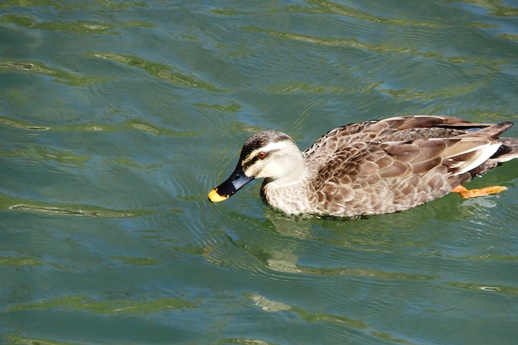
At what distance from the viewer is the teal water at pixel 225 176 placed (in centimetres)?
727

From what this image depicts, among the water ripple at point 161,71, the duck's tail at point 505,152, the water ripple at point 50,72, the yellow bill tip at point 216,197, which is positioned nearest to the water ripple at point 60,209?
the yellow bill tip at point 216,197

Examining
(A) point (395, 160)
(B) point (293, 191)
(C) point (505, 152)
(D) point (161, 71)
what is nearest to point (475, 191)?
(C) point (505, 152)

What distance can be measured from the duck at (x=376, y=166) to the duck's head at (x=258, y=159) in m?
0.01

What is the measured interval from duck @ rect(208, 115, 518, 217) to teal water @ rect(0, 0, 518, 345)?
189mm

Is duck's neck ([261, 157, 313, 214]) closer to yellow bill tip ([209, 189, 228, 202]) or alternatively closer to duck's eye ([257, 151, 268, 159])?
duck's eye ([257, 151, 268, 159])

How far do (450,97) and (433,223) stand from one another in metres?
2.26

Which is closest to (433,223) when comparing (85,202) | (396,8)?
(85,202)

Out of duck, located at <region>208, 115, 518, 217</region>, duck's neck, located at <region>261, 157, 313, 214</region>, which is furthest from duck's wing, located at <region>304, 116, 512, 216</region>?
duck's neck, located at <region>261, 157, 313, 214</region>

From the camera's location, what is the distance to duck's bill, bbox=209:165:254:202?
853cm

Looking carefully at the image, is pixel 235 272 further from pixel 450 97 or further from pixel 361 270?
pixel 450 97

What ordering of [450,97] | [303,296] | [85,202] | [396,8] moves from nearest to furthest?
[303,296], [85,202], [450,97], [396,8]

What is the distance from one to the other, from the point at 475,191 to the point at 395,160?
0.99 meters

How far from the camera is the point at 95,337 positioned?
22.9 ft

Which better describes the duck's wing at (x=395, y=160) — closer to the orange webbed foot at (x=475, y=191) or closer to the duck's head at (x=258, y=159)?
the orange webbed foot at (x=475, y=191)
